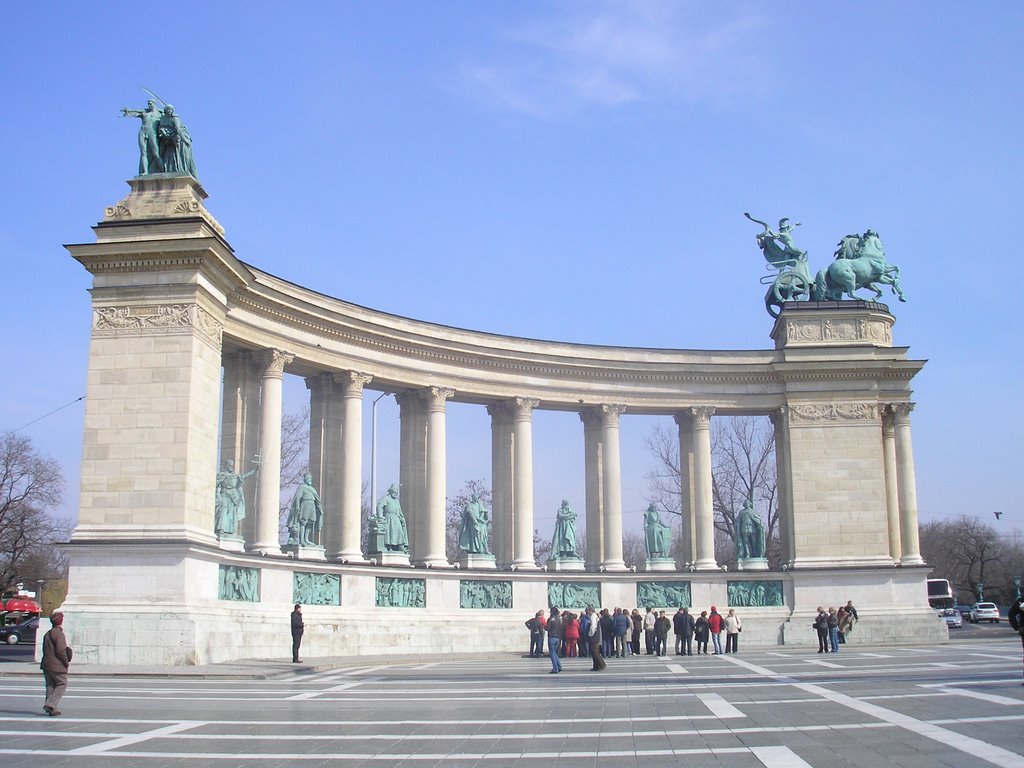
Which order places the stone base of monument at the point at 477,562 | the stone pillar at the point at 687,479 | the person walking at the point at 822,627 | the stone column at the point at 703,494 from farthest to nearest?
→ the stone pillar at the point at 687,479 → the stone column at the point at 703,494 → the stone base of monument at the point at 477,562 → the person walking at the point at 822,627

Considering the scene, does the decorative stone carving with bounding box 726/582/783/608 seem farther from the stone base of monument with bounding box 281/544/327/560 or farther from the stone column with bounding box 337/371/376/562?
the stone base of monument with bounding box 281/544/327/560

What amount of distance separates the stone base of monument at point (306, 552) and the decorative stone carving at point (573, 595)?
11.2 metres

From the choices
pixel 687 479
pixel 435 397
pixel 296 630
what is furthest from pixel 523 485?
pixel 296 630

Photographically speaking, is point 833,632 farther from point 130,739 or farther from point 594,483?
point 130,739

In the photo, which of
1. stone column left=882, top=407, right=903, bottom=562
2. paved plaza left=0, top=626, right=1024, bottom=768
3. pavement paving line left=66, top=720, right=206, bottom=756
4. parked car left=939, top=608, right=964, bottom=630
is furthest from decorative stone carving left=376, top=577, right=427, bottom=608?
parked car left=939, top=608, right=964, bottom=630

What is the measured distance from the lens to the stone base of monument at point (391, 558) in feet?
144

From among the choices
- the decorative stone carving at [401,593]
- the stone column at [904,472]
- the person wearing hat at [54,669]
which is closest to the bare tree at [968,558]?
the stone column at [904,472]

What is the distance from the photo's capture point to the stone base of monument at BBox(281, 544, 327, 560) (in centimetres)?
4062

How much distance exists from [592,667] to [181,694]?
13.6 meters

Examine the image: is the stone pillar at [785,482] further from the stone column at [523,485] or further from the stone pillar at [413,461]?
the stone pillar at [413,461]

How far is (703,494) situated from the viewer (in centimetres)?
5056

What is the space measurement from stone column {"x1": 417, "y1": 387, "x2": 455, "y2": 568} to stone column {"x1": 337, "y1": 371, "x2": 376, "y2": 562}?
356 centimetres

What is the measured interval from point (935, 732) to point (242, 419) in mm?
30415

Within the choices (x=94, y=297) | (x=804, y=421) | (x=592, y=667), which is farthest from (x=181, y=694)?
(x=804, y=421)
